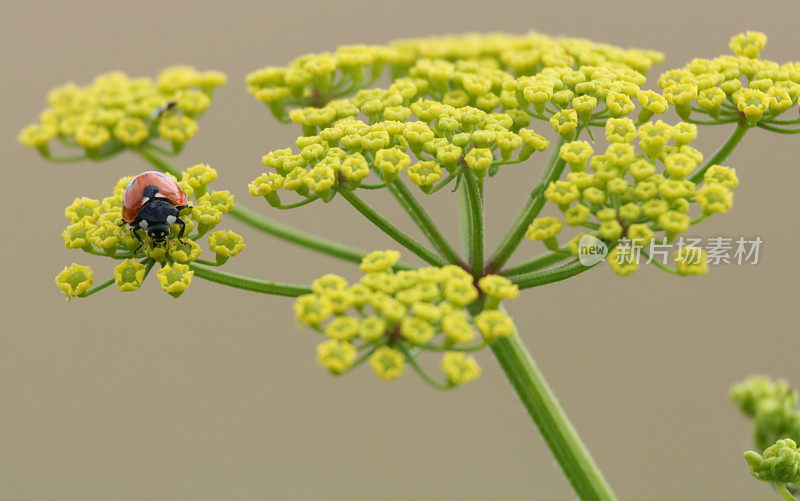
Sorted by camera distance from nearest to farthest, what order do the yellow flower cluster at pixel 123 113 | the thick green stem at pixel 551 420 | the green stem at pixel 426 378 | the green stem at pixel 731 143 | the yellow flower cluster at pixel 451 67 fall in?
the green stem at pixel 426 378, the thick green stem at pixel 551 420, the green stem at pixel 731 143, the yellow flower cluster at pixel 451 67, the yellow flower cluster at pixel 123 113

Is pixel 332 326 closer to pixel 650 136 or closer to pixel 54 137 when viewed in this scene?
pixel 650 136


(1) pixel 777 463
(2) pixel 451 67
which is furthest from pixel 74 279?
(1) pixel 777 463

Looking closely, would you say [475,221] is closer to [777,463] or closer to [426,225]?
[426,225]

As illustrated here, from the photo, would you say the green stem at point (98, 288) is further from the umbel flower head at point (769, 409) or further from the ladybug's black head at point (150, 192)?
the umbel flower head at point (769, 409)

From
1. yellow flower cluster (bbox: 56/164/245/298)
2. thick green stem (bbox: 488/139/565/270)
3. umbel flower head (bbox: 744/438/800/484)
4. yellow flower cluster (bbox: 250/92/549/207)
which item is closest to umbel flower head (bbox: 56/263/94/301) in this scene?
yellow flower cluster (bbox: 56/164/245/298)

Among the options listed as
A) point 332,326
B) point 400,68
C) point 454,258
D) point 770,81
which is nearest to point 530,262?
point 454,258

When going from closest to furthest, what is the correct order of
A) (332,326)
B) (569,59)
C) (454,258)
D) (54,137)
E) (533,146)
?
1. (332,326)
2. (533,146)
3. (454,258)
4. (569,59)
5. (54,137)

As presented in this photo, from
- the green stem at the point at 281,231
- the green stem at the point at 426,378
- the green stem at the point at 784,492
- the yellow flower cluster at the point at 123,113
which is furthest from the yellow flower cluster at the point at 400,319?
the yellow flower cluster at the point at 123,113
